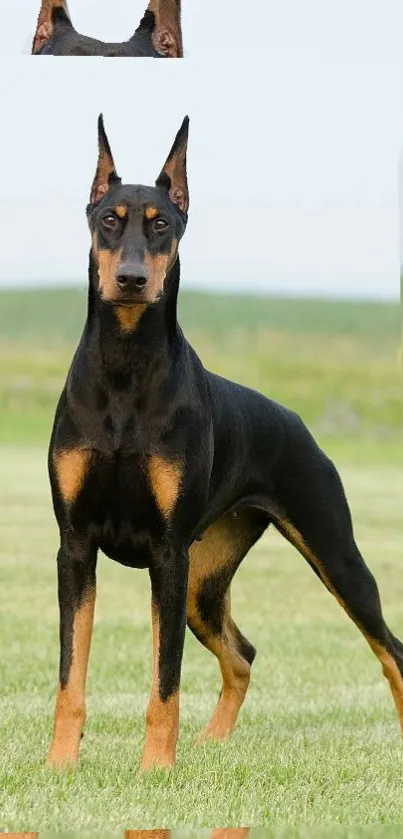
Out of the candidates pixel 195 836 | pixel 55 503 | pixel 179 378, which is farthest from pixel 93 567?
pixel 195 836

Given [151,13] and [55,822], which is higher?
[151,13]

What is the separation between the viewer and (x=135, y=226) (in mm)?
4637

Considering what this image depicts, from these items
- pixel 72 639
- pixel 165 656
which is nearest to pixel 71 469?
pixel 72 639

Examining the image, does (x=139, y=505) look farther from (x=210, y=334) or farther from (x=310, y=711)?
(x=210, y=334)

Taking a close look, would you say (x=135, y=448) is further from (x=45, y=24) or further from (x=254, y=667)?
(x=254, y=667)

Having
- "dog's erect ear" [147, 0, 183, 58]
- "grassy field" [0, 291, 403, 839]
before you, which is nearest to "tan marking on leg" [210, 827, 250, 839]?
"grassy field" [0, 291, 403, 839]

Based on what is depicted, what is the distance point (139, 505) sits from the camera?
489cm

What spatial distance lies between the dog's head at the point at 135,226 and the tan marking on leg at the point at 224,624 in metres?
1.46

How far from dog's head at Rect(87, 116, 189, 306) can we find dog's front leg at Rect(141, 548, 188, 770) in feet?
2.99

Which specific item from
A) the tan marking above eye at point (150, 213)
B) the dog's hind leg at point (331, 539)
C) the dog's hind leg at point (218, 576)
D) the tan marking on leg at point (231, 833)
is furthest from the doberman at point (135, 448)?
the dog's hind leg at point (218, 576)

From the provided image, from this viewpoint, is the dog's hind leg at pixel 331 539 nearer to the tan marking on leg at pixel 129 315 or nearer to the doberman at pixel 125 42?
the tan marking on leg at pixel 129 315

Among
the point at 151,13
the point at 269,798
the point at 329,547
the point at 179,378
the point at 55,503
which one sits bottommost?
the point at 269,798

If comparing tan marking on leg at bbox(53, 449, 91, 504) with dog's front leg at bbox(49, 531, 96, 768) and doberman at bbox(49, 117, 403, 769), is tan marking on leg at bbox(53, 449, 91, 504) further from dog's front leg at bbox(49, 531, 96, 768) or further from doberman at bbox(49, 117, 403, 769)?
dog's front leg at bbox(49, 531, 96, 768)

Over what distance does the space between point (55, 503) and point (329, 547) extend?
130 centimetres
